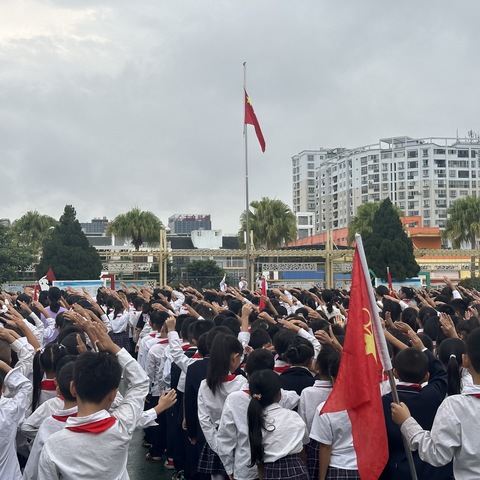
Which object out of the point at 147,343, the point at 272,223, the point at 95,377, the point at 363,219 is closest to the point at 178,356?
the point at 147,343

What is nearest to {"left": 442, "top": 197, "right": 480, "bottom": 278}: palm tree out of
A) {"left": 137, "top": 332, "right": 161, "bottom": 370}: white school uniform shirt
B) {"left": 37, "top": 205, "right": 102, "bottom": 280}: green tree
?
{"left": 37, "top": 205, "right": 102, "bottom": 280}: green tree

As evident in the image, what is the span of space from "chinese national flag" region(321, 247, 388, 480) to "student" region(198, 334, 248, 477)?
155 centimetres

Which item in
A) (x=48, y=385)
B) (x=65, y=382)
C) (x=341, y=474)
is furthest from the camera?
(x=48, y=385)

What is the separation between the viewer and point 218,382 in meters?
5.27

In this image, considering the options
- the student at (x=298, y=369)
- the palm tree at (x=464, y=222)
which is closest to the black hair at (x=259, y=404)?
the student at (x=298, y=369)

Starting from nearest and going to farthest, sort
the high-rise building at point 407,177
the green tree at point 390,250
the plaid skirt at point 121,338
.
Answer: the plaid skirt at point 121,338 < the green tree at point 390,250 < the high-rise building at point 407,177

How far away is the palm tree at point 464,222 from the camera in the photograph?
45000 millimetres

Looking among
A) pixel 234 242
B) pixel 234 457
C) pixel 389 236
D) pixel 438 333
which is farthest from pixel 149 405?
pixel 234 242

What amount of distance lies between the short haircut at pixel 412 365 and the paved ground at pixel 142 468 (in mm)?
3838

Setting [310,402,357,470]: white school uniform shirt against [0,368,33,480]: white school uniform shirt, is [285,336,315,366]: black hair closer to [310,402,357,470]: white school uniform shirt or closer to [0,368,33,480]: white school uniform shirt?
[310,402,357,470]: white school uniform shirt

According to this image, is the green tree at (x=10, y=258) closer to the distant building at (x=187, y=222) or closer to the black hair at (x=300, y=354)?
the black hair at (x=300, y=354)

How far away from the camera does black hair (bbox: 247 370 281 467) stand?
14.5 feet

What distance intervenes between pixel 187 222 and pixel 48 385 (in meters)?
134

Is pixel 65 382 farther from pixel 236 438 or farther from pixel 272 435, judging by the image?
pixel 272 435
